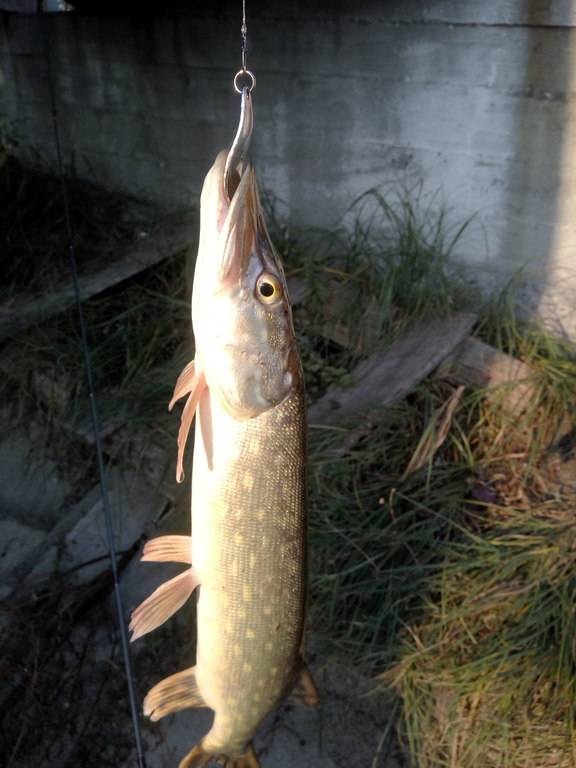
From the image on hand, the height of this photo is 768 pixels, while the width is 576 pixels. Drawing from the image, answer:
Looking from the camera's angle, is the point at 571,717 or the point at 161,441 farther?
the point at 161,441

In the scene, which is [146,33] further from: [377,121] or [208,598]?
[208,598]

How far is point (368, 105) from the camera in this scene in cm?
339

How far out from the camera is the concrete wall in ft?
9.93

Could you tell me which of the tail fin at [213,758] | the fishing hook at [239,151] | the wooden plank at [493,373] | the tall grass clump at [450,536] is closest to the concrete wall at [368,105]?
the tall grass clump at [450,536]

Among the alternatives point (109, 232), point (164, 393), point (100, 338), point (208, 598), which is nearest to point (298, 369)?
point (208, 598)

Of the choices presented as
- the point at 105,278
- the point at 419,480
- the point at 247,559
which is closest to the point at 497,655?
the point at 419,480

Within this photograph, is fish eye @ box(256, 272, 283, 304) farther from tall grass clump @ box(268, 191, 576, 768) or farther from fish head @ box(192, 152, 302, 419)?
tall grass clump @ box(268, 191, 576, 768)

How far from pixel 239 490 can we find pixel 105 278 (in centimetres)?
248

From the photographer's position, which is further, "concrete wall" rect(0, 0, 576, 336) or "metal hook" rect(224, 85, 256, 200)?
"concrete wall" rect(0, 0, 576, 336)

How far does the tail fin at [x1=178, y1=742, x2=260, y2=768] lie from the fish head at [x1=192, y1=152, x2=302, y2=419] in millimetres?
623

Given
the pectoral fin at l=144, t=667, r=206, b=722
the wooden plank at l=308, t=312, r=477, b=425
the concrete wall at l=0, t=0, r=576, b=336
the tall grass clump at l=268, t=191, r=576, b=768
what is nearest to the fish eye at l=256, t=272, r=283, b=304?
the pectoral fin at l=144, t=667, r=206, b=722

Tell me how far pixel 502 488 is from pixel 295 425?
1.63m

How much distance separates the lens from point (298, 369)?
123 cm

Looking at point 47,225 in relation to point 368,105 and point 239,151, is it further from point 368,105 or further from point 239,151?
point 239,151
